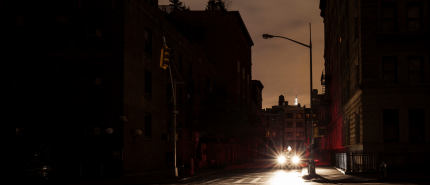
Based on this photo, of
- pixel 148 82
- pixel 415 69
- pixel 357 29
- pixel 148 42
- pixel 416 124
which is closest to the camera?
pixel 416 124

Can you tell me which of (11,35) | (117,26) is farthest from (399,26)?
(11,35)

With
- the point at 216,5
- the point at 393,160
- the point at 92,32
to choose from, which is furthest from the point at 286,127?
the point at 92,32

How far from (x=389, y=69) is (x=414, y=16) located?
3.86m

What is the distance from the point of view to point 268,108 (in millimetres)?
180750

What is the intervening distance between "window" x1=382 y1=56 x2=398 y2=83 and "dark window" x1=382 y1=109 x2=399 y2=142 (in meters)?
2.08

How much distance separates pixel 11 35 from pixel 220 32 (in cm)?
4440

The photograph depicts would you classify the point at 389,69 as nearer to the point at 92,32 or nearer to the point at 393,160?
the point at 393,160

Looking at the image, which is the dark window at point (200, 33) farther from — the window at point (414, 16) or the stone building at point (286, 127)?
the stone building at point (286, 127)

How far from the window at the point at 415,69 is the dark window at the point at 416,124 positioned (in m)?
2.06

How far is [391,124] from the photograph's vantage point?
31.0 metres

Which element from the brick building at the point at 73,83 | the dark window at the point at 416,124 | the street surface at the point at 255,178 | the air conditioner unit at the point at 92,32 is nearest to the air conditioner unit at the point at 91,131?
the brick building at the point at 73,83

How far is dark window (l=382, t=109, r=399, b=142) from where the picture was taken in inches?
1216

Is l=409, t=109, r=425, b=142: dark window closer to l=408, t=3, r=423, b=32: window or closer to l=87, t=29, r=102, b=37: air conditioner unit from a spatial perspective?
l=408, t=3, r=423, b=32: window

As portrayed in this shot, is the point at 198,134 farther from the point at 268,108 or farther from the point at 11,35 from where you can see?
the point at 268,108
